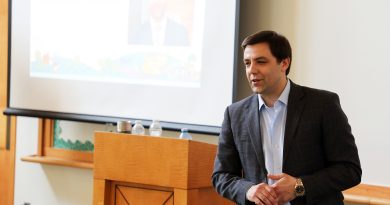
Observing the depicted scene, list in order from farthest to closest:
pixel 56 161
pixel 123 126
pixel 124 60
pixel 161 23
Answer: pixel 56 161, pixel 124 60, pixel 161 23, pixel 123 126

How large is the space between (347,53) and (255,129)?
50.2 inches

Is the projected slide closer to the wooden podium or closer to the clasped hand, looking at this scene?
the wooden podium

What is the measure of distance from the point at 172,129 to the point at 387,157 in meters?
1.32

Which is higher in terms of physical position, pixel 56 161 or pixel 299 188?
pixel 299 188

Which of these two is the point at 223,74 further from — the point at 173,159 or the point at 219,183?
the point at 219,183

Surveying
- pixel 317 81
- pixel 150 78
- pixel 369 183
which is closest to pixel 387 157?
pixel 369 183

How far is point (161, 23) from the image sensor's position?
3990mm

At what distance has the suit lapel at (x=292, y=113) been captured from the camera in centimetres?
235

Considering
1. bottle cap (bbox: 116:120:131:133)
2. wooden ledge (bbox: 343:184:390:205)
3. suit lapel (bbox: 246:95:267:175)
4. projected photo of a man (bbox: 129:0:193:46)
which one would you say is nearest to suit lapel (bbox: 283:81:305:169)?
suit lapel (bbox: 246:95:267:175)

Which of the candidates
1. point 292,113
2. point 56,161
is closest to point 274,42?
point 292,113

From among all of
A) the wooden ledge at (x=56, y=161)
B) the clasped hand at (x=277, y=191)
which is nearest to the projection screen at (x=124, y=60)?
the wooden ledge at (x=56, y=161)

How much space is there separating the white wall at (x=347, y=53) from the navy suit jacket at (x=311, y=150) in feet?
3.59

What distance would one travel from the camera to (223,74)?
3.74 m

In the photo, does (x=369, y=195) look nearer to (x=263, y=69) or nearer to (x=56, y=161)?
(x=263, y=69)
